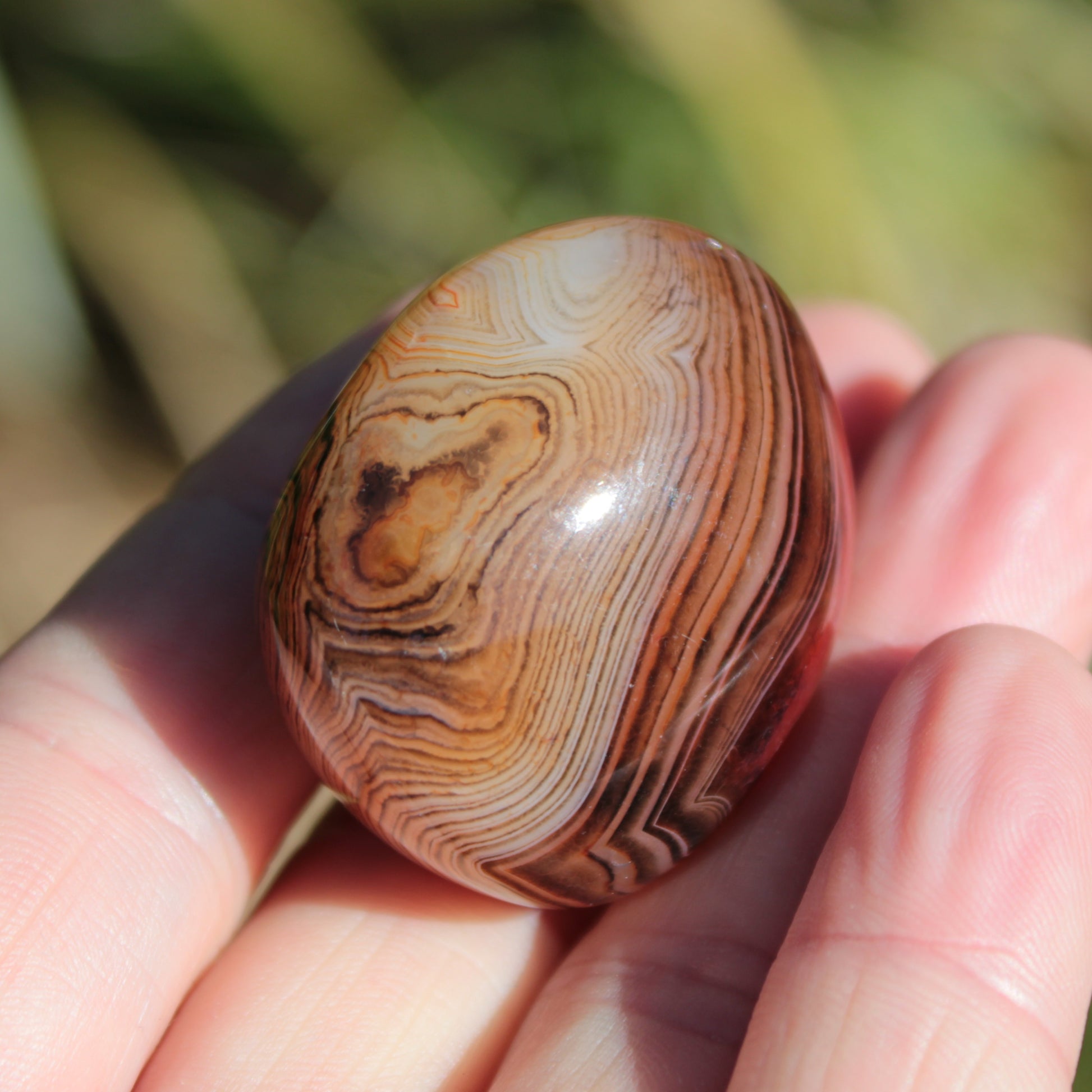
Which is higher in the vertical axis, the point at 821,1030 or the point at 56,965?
the point at 821,1030

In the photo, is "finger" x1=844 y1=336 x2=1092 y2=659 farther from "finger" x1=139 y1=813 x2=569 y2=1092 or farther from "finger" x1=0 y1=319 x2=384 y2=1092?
"finger" x1=0 y1=319 x2=384 y2=1092

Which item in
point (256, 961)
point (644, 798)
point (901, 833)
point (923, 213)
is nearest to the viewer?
point (901, 833)

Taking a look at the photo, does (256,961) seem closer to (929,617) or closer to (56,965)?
(56,965)

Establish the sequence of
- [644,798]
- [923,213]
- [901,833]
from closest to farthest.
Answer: [901,833] < [644,798] < [923,213]

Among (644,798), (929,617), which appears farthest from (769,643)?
(929,617)

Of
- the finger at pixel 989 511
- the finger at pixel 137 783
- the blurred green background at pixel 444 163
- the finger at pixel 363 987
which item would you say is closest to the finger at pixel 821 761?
the finger at pixel 989 511

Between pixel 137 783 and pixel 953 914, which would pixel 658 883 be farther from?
pixel 137 783
